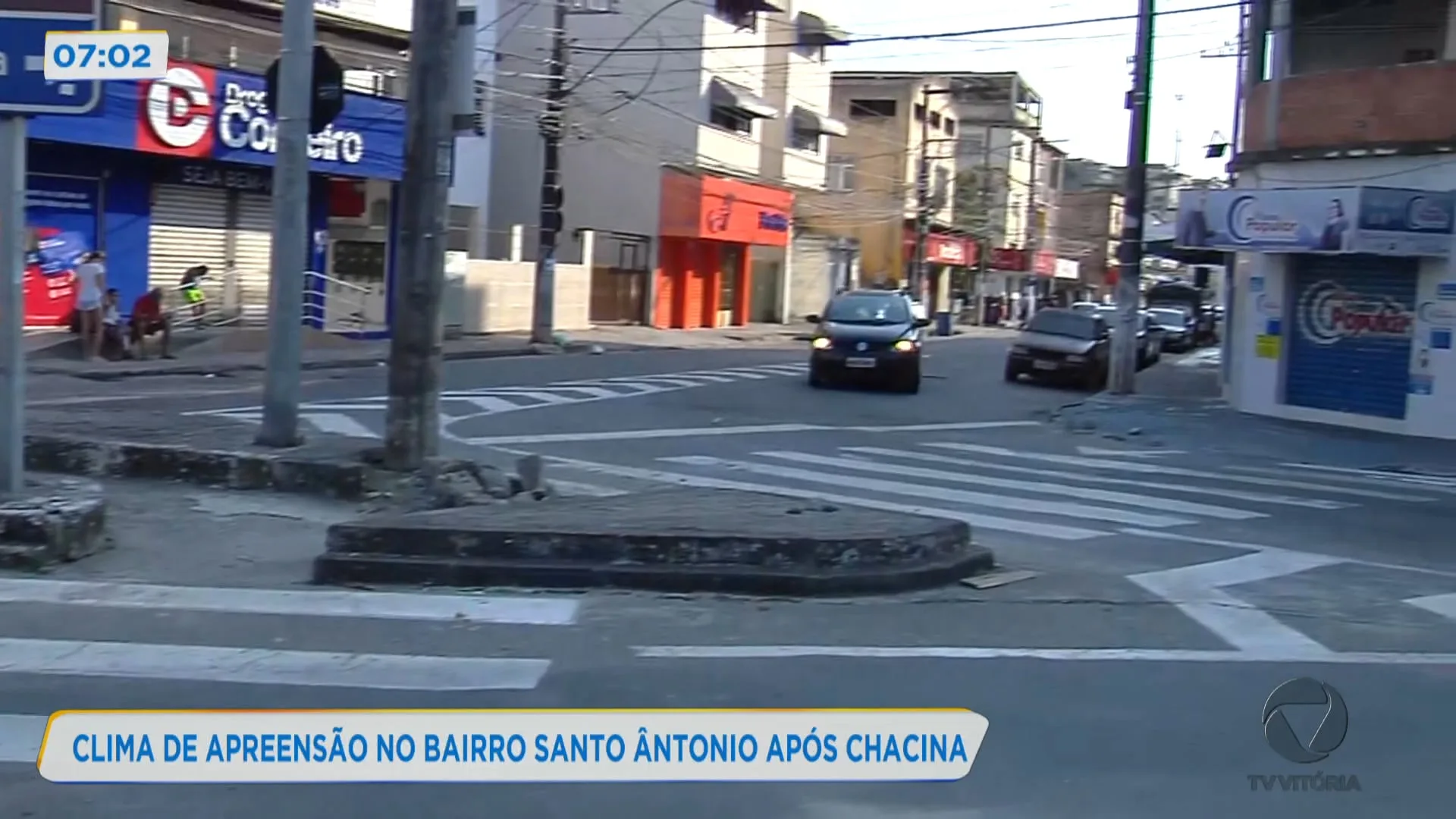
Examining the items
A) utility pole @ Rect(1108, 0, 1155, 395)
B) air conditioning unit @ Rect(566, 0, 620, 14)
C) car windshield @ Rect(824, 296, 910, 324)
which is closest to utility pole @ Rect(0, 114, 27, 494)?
car windshield @ Rect(824, 296, 910, 324)

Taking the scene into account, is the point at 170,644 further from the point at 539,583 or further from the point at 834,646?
the point at 834,646

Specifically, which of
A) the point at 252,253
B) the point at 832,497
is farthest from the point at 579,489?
the point at 252,253

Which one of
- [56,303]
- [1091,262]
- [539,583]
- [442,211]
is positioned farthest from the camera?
[1091,262]

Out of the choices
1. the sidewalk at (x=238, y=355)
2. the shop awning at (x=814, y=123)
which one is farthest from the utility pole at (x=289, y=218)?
the shop awning at (x=814, y=123)

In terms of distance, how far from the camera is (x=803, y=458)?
16.0 m

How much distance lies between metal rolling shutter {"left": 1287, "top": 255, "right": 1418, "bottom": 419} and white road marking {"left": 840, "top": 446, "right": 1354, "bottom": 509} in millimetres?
8800

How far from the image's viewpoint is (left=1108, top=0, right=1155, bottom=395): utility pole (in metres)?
26.0

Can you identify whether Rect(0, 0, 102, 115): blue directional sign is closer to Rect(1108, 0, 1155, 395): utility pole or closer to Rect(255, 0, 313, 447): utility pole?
Rect(255, 0, 313, 447): utility pole

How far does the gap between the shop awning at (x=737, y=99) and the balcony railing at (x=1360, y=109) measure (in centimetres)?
2113

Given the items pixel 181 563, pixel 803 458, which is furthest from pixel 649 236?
pixel 181 563

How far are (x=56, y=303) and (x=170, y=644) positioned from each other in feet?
64.7

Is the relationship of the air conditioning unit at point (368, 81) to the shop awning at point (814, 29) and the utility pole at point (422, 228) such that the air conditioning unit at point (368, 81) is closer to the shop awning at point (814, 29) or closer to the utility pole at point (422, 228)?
the shop awning at point (814, 29)

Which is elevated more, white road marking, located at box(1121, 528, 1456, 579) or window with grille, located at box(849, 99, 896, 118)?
window with grille, located at box(849, 99, 896, 118)

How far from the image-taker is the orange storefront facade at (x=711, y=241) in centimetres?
4275
